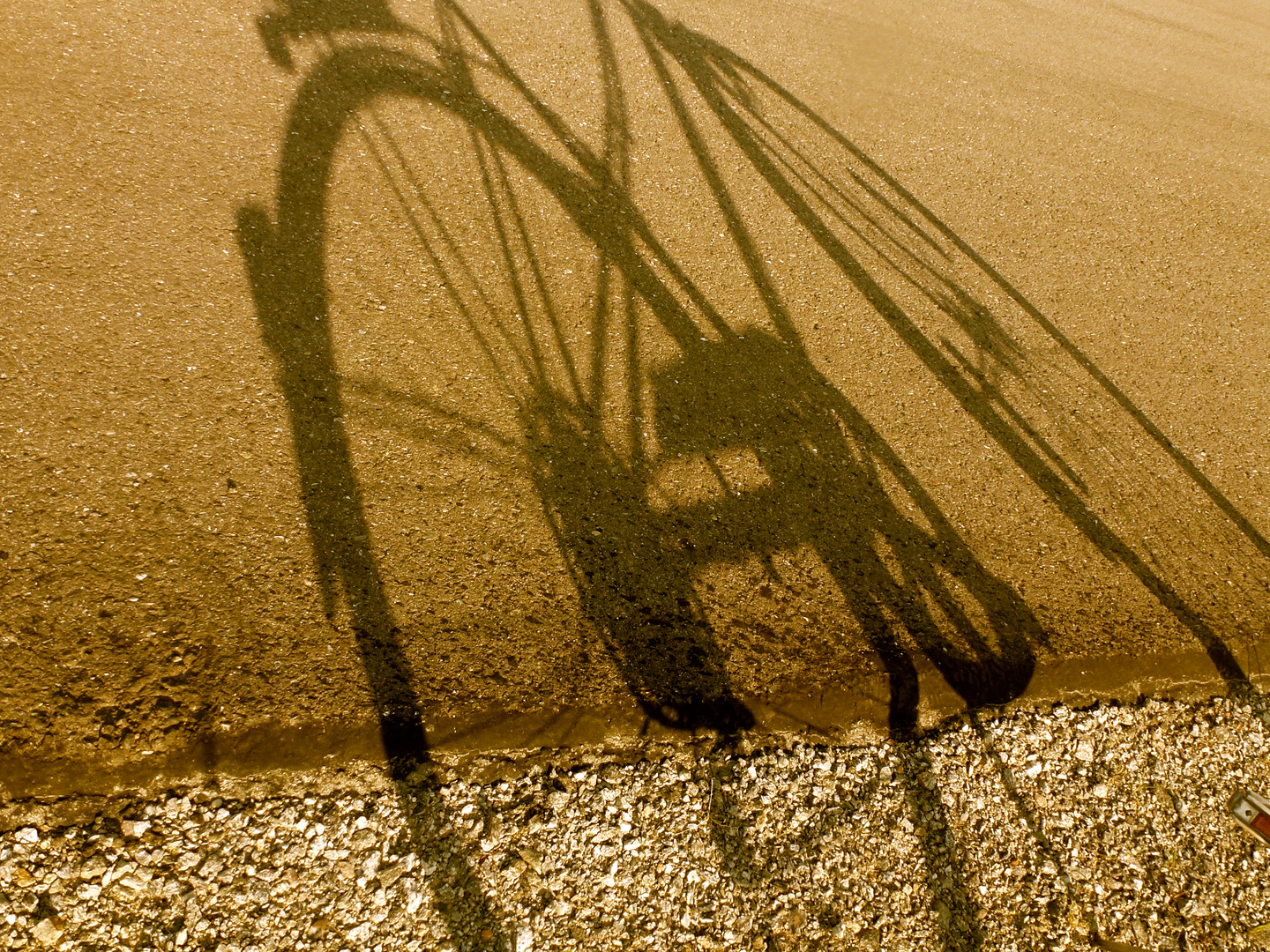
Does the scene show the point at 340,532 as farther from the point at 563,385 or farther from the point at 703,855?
the point at 703,855

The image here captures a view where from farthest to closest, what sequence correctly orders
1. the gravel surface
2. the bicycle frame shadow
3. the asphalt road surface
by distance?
1. the bicycle frame shadow
2. the asphalt road surface
3. the gravel surface

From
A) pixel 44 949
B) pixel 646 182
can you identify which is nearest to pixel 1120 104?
pixel 646 182

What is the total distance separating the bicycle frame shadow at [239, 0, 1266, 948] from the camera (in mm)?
2939

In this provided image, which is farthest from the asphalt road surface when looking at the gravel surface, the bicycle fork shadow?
the gravel surface

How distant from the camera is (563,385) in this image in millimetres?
3646

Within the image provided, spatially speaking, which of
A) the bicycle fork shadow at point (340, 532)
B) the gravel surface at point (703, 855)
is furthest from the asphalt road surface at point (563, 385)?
the gravel surface at point (703, 855)

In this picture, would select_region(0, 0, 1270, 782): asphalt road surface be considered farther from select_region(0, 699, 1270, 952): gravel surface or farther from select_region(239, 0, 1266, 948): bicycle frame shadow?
select_region(0, 699, 1270, 952): gravel surface

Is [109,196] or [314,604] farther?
[109,196]

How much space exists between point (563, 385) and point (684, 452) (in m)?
0.63

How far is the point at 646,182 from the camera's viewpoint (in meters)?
4.75

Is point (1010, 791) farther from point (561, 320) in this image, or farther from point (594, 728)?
point (561, 320)

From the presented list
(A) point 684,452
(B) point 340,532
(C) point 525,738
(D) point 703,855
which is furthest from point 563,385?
(D) point 703,855

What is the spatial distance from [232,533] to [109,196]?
200cm

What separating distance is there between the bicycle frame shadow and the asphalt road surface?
0.06ft
